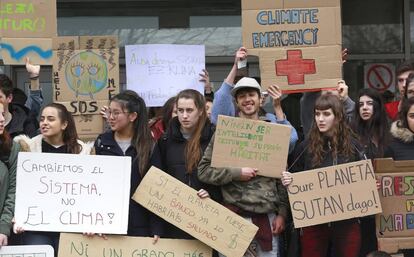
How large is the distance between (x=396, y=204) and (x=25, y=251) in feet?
7.75

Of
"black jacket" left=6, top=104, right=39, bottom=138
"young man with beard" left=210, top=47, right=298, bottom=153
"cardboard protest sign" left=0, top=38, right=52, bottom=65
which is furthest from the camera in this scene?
"cardboard protest sign" left=0, top=38, right=52, bottom=65

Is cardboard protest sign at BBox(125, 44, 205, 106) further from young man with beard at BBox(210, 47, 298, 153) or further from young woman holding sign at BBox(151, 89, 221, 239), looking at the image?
young woman holding sign at BBox(151, 89, 221, 239)

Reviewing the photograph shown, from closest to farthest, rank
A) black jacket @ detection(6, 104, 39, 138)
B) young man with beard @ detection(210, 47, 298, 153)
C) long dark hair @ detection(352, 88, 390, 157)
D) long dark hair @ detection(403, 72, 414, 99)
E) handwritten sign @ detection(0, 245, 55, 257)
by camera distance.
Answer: handwritten sign @ detection(0, 245, 55, 257) → young man with beard @ detection(210, 47, 298, 153) → long dark hair @ detection(352, 88, 390, 157) → black jacket @ detection(6, 104, 39, 138) → long dark hair @ detection(403, 72, 414, 99)

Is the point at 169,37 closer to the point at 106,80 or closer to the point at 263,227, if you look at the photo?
the point at 106,80

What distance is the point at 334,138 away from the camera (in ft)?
16.0

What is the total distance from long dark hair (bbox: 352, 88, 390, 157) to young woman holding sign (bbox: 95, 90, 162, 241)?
1.47 m

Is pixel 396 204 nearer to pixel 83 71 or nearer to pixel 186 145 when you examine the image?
pixel 186 145

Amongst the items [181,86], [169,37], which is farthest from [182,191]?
[169,37]

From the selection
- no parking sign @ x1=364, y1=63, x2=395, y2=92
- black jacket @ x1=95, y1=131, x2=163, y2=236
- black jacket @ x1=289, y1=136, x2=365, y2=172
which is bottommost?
black jacket @ x1=95, y1=131, x2=163, y2=236

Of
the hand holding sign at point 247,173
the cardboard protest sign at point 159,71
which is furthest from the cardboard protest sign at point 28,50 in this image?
the hand holding sign at point 247,173

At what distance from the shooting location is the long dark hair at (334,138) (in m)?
4.89

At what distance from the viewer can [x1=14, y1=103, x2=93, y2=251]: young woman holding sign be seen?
4926mm

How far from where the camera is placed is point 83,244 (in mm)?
4832

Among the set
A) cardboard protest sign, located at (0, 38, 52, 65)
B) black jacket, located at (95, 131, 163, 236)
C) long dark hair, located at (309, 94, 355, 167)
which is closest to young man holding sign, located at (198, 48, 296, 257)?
long dark hair, located at (309, 94, 355, 167)
